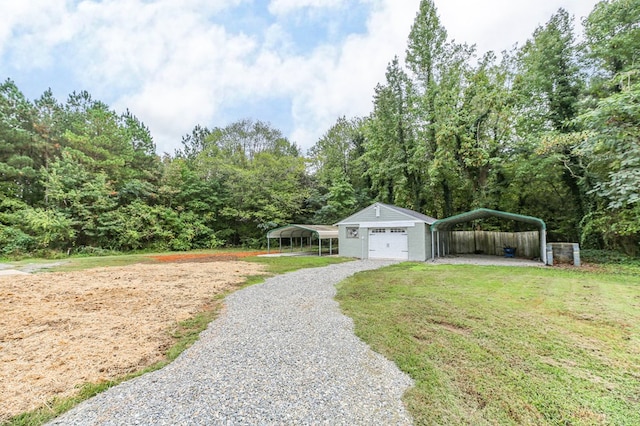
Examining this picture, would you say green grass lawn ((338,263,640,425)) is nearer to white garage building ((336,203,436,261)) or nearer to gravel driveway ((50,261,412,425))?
gravel driveway ((50,261,412,425))

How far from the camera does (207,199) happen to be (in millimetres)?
23766

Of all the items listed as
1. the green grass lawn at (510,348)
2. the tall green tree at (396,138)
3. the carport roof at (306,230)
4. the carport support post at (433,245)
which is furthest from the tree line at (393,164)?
the green grass lawn at (510,348)

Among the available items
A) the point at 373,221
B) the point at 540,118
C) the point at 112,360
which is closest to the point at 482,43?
the point at 540,118

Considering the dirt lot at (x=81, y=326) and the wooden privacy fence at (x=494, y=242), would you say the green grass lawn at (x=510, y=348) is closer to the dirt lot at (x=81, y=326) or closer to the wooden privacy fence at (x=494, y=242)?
the dirt lot at (x=81, y=326)

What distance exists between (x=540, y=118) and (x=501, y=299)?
1442cm

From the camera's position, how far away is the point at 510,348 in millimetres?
3674

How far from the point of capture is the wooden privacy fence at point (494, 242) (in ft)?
49.5

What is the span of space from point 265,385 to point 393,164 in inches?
773

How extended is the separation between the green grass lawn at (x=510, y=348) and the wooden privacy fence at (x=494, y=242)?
8155 millimetres

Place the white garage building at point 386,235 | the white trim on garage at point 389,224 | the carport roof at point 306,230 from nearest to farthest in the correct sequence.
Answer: the white garage building at point 386,235, the white trim on garage at point 389,224, the carport roof at point 306,230

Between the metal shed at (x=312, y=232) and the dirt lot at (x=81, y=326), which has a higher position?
the metal shed at (x=312, y=232)

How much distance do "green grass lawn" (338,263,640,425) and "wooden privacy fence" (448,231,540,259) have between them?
8.15m

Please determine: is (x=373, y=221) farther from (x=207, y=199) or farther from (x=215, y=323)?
(x=207, y=199)

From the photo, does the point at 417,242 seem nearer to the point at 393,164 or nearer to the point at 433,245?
the point at 433,245
